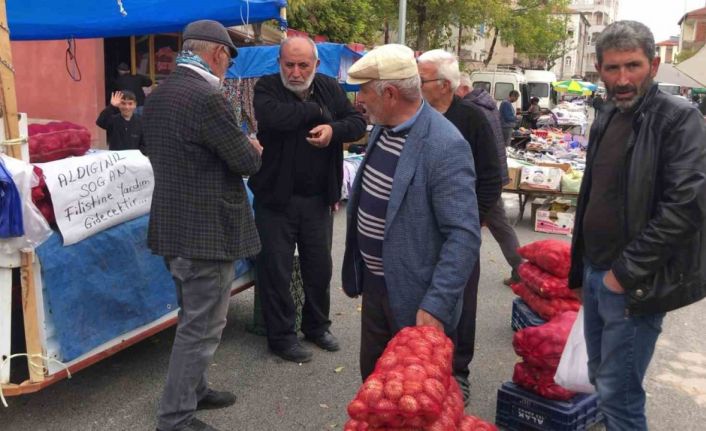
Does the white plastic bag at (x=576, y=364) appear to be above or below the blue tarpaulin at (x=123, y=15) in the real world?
below

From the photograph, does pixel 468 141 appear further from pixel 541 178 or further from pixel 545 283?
pixel 541 178

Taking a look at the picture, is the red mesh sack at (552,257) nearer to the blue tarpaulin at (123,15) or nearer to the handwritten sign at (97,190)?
the blue tarpaulin at (123,15)

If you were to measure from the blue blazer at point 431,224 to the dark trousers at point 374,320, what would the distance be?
133 mm

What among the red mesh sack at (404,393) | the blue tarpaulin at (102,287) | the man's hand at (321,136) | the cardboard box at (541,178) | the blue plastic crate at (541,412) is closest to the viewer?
the red mesh sack at (404,393)

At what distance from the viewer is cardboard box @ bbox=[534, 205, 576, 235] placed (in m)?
8.37

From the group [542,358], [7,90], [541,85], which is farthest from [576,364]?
[541,85]

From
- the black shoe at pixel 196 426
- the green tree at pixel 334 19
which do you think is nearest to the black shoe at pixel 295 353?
the black shoe at pixel 196 426

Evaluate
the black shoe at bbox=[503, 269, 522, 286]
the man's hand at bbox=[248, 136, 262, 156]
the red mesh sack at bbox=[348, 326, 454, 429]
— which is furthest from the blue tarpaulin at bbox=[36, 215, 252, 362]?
the black shoe at bbox=[503, 269, 522, 286]

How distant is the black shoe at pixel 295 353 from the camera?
4113 mm

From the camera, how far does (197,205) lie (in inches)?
113

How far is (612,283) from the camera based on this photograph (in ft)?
7.43

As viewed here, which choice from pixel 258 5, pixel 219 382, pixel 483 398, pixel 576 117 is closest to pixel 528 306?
pixel 483 398

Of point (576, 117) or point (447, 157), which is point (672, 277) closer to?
point (447, 157)

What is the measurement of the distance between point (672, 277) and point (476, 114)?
1672 mm
